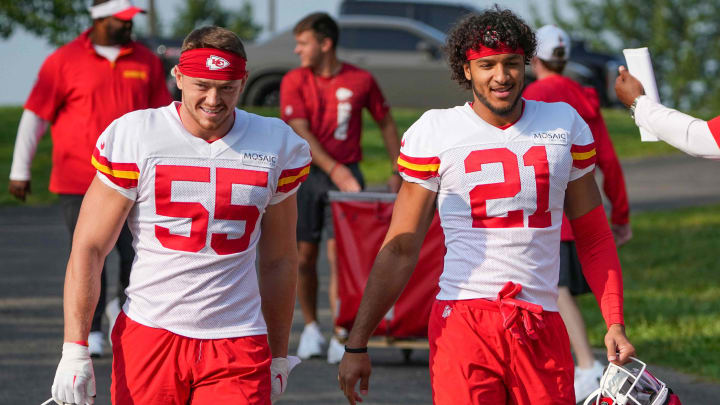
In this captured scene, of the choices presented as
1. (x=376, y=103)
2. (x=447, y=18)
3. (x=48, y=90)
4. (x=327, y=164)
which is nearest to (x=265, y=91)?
(x=447, y=18)

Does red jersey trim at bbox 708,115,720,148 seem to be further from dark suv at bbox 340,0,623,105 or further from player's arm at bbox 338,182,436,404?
dark suv at bbox 340,0,623,105

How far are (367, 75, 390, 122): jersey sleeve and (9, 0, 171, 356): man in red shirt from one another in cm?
149

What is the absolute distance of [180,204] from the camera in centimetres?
410

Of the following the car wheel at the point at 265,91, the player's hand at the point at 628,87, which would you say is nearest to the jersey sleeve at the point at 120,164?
the player's hand at the point at 628,87

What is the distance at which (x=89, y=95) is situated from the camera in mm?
7809

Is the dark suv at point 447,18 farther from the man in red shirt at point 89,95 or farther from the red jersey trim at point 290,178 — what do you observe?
the red jersey trim at point 290,178

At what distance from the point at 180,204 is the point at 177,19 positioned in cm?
5671

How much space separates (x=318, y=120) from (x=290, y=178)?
401 cm

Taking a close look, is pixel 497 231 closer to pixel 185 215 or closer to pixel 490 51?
pixel 490 51

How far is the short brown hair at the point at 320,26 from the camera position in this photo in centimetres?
838

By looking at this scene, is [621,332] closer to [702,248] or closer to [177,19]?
[702,248]

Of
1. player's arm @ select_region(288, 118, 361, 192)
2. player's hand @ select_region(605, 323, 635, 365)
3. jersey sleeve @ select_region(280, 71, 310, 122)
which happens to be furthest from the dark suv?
player's hand @ select_region(605, 323, 635, 365)

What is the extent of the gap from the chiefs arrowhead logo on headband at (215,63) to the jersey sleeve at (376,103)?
14.4 feet

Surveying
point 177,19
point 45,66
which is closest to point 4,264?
point 45,66
